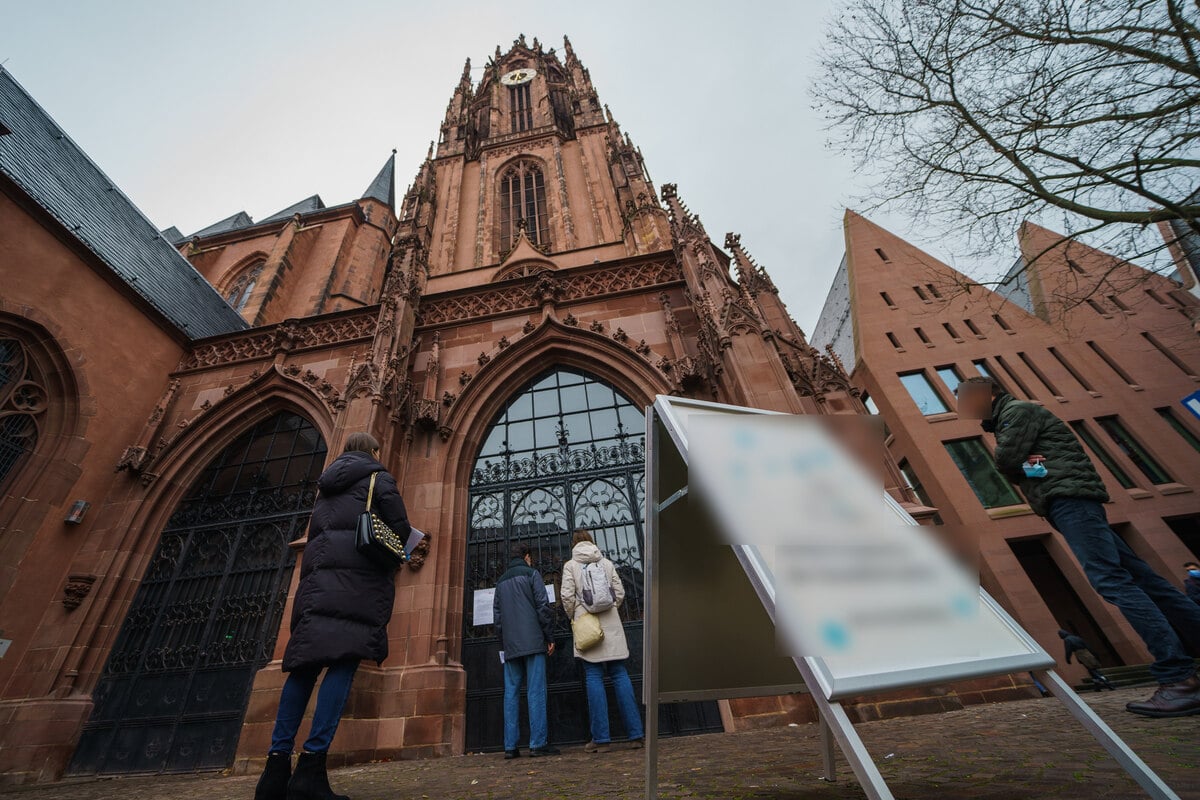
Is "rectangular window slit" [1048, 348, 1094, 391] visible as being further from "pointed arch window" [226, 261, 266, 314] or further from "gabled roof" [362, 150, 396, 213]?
"pointed arch window" [226, 261, 266, 314]

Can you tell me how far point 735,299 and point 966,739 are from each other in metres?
4.55

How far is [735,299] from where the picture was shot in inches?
236

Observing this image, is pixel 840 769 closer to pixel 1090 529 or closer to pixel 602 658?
pixel 1090 529

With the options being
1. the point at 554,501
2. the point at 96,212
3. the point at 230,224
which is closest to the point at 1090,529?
the point at 554,501

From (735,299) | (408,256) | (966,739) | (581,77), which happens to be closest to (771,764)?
(966,739)

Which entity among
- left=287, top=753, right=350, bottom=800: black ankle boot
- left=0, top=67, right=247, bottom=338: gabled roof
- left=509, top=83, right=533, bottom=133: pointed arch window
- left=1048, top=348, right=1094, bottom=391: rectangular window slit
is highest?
left=509, top=83, right=533, bottom=133: pointed arch window

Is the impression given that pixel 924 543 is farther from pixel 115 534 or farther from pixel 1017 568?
pixel 1017 568

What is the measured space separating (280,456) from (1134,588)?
8950 mm

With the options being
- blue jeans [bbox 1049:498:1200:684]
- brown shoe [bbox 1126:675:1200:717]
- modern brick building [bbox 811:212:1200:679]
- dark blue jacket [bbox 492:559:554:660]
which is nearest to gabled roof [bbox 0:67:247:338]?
dark blue jacket [bbox 492:559:554:660]

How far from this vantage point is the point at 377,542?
2.50 m

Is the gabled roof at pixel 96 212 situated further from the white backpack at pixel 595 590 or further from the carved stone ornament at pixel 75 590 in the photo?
the white backpack at pixel 595 590

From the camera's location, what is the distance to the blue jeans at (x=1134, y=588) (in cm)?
235

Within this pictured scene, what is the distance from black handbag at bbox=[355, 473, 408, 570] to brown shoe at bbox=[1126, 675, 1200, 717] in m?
3.67

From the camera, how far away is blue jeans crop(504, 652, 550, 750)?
3965mm
